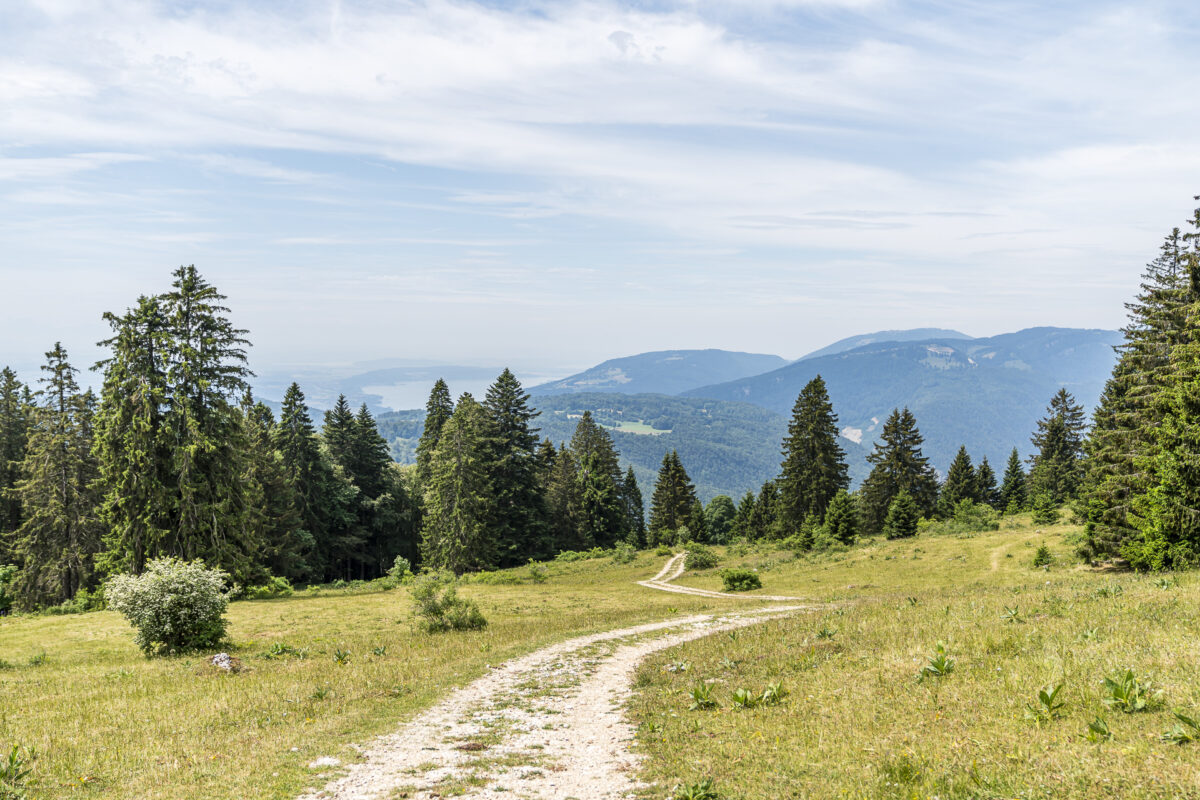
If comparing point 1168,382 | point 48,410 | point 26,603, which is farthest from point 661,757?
point 26,603

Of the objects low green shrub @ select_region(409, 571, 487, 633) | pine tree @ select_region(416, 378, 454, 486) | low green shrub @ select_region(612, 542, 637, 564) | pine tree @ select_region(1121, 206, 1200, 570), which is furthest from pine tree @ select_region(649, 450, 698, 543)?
low green shrub @ select_region(409, 571, 487, 633)

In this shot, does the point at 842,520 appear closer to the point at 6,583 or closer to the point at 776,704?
the point at 776,704

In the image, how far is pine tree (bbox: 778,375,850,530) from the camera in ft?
231

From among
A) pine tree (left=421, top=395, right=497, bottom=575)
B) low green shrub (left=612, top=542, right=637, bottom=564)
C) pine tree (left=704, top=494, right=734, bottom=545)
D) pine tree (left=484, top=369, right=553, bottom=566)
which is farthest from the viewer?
pine tree (left=704, top=494, right=734, bottom=545)

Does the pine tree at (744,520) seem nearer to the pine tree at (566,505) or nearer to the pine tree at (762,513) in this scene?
the pine tree at (762,513)


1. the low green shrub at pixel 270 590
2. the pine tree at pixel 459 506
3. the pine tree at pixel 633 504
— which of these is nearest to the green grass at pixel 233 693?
the low green shrub at pixel 270 590

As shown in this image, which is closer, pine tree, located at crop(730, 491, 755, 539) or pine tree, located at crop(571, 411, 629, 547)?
pine tree, located at crop(571, 411, 629, 547)

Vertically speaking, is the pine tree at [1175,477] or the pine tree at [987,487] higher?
the pine tree at [1175,477]

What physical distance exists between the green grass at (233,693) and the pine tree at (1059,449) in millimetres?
68352

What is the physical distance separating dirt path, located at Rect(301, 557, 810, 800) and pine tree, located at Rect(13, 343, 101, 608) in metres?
40.7

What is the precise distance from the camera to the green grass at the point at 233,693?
33.2ft

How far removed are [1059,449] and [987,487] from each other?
14057 millimetres

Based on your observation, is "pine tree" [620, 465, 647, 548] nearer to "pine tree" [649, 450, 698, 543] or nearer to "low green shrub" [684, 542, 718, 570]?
"pine tree" [649, 450, 698, 543]

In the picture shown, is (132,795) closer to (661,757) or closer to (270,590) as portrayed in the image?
(661,757)
